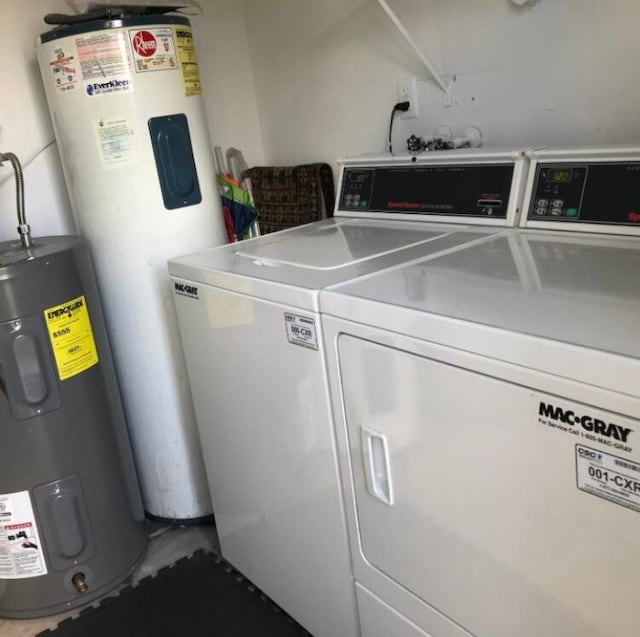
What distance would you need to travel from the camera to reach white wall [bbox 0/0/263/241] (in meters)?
2.10

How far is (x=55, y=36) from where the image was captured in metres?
1.83

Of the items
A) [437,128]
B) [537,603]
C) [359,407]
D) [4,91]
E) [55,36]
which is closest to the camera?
[537,603]

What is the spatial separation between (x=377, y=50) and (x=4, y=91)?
48.5 inches

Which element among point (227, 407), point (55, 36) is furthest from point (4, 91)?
point (227, 407)

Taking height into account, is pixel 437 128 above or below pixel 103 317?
above

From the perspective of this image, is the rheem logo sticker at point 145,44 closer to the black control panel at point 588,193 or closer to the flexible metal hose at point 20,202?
the flexible metal hose at point 20,202

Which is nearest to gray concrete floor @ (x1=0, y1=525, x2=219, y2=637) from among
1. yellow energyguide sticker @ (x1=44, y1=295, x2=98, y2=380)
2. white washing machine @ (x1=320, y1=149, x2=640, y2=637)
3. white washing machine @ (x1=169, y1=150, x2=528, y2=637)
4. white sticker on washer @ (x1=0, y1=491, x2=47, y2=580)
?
white sticker on washer @ (x1=0, y1=491, x2=47, y2=580)

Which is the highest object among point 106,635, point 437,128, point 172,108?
point 172,108

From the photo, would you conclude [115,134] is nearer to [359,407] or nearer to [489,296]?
[359,407]

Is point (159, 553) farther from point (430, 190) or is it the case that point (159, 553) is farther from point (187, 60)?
point (187, 60)

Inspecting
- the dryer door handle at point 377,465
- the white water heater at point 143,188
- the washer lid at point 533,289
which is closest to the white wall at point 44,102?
the white water heater at point 143,188

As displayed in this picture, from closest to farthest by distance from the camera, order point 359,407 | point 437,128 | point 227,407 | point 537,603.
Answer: point 537,603 → point 359,407 → point 227,407 → point 437,128

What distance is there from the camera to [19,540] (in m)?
1.89

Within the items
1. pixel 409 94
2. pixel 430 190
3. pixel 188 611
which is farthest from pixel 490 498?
pixel 409 94
